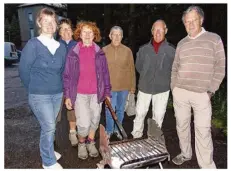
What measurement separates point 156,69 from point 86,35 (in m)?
1.18

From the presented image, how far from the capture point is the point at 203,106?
345 centimetres

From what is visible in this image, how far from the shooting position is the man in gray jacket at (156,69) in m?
4.00

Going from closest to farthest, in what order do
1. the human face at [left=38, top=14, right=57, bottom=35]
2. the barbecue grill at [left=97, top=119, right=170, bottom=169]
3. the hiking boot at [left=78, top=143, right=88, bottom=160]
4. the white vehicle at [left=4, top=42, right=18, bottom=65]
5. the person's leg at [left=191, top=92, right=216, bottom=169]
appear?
the barbecue grill at [left=97, top=119, right=170, bottom=169] → the human face at [left=38, top=14, right=57, bottom=35] → the person's leg at [left=191, top=92, right=216, bottom=169] → the hiking boot at [left=78, top=143, right=88, bottom=160] → the white vehicle at [left=4, top=42, right=18, bottom=65]

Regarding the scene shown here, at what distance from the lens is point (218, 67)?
338 cm

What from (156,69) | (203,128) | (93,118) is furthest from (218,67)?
(93,118)

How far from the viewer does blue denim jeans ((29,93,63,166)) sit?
3.36 m

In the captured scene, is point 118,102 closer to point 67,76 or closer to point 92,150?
point 92,150

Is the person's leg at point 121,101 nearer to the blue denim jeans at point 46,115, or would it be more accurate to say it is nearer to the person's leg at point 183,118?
the person's leg at point 183,118

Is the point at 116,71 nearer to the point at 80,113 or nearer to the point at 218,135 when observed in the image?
the point at 80,113

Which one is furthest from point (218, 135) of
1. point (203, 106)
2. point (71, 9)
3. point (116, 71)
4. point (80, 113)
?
point (71, 9)

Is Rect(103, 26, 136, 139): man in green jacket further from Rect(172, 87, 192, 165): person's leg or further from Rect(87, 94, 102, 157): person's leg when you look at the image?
Rect(172, 87, 192, 165): person's leg

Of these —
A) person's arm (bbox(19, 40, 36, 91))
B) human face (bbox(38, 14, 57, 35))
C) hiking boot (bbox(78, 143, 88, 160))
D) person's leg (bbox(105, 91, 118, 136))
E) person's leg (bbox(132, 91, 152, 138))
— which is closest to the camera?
person's arm (bbox(19, 40, 36, 91))

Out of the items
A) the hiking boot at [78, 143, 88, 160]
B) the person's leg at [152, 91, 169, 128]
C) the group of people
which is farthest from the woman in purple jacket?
the person's leg at [152, 91, 169, 128]

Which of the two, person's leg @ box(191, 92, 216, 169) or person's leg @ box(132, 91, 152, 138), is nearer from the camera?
person's leg @ box(191, 92, 216, 169)
